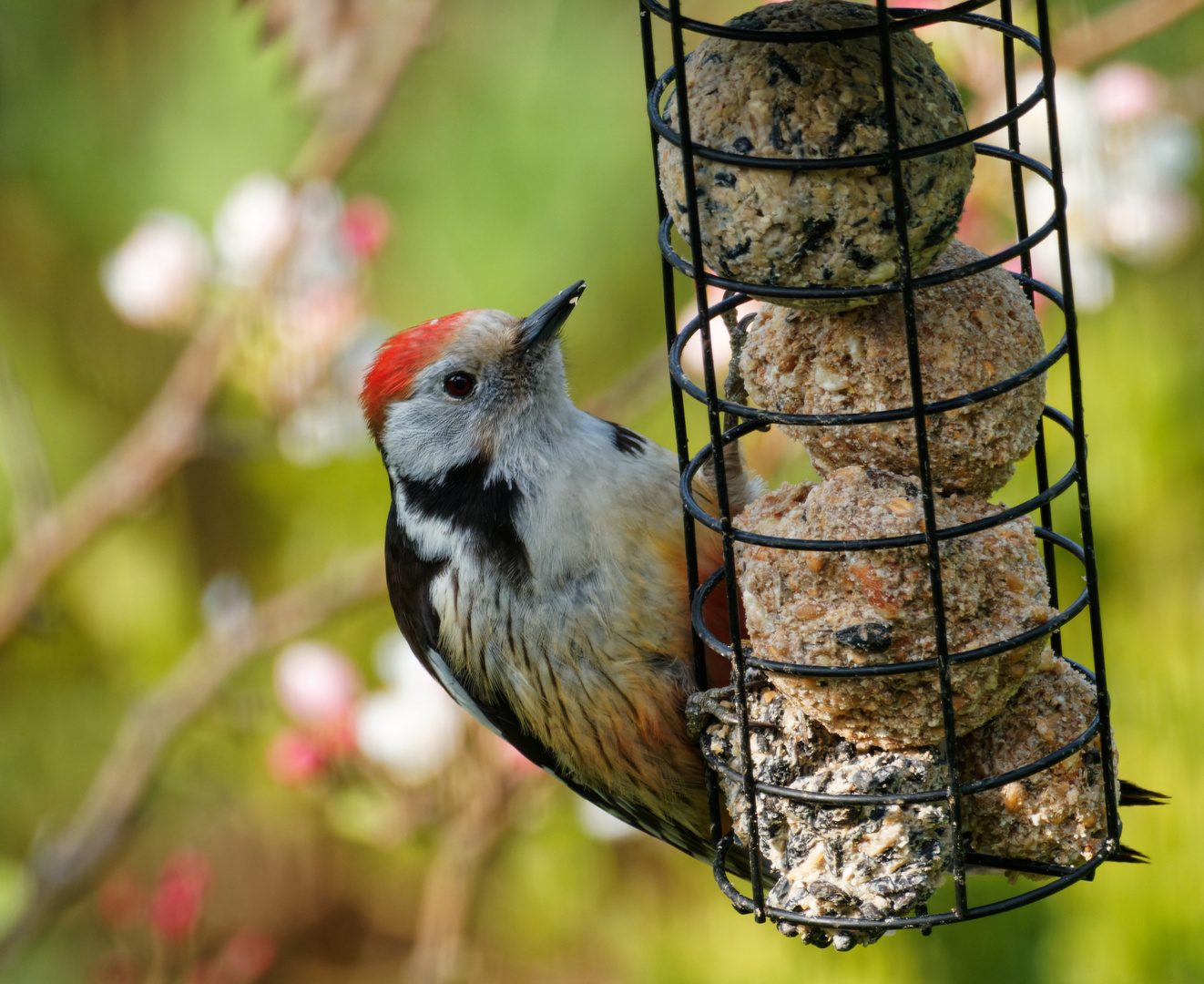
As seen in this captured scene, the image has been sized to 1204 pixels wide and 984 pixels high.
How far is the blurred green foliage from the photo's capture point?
4230 millimetres

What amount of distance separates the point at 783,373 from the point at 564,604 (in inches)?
30.6

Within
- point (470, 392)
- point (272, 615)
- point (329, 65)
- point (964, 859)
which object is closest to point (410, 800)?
point (272, 615)

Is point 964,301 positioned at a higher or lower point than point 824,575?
higher

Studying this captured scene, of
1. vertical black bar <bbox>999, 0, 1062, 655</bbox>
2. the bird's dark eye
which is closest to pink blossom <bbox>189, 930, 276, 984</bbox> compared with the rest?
the bird's dark eye

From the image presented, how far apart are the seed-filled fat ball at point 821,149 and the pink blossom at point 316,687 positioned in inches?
102

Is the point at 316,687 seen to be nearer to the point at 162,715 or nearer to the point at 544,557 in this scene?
the point at 162,715

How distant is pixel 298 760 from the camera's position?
3.94 m

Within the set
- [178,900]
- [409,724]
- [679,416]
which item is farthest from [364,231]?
[679,416]

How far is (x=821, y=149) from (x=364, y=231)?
8.67ft

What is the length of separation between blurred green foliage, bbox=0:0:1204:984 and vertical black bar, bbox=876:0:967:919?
2.46 meters

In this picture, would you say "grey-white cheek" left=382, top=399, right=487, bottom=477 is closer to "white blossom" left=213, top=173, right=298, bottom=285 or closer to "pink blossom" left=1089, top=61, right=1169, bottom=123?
"white blossom" left=213, top=173, right=298, bottom=285

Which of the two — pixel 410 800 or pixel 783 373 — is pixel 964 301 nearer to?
pixel 783 373

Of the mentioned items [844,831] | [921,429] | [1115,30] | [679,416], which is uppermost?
[1115,30]

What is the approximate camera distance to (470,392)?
2754 mm
